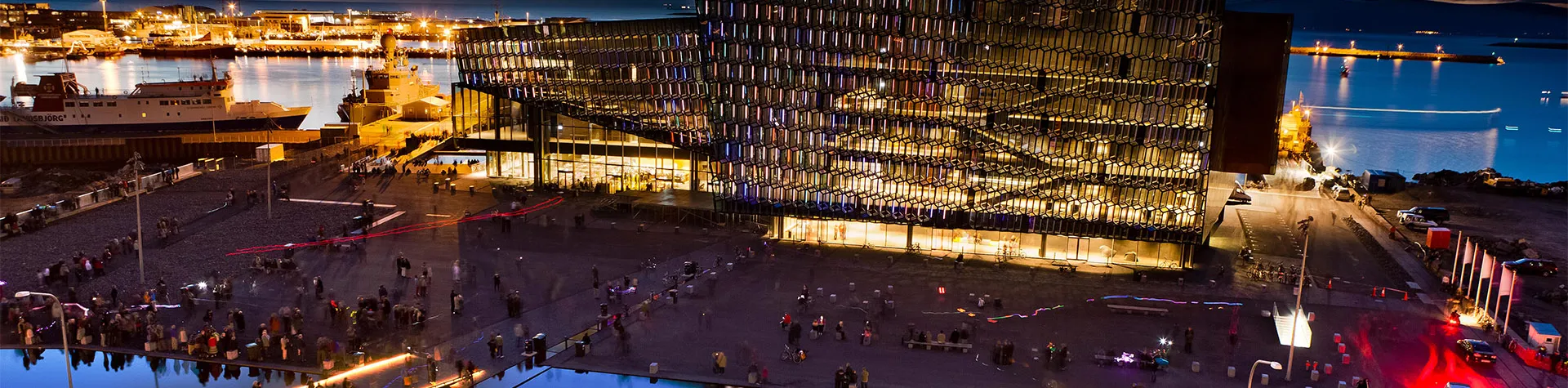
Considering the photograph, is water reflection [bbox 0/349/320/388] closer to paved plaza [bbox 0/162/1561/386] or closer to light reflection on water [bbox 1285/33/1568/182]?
paved plaza [bbox 0/162/1561/386]

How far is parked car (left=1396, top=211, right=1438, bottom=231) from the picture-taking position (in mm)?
54875

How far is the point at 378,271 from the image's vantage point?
136ft

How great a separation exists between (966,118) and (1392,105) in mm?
136809

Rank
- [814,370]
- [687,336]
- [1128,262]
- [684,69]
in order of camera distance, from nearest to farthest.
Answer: [814,370], [687,336], [1128,262], [684,69]

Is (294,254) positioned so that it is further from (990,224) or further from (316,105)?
(316,105)

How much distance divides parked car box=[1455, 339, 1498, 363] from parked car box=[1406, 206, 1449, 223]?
2580cm

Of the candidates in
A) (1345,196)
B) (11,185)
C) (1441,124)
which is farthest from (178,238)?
(1441,124)

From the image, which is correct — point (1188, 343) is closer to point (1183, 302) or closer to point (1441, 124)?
point (1183, 302)

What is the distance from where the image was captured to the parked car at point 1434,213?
187 feet

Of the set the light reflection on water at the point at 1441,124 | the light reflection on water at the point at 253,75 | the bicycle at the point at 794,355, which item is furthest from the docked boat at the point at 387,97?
the light reflection on water at the point at 1441,124

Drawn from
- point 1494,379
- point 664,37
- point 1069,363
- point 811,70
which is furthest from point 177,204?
point 1494,379

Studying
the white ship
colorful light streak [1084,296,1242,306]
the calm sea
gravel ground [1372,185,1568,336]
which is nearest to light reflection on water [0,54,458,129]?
the calm sea

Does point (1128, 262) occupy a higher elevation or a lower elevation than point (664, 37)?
lower

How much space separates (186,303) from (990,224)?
30.3 metres
